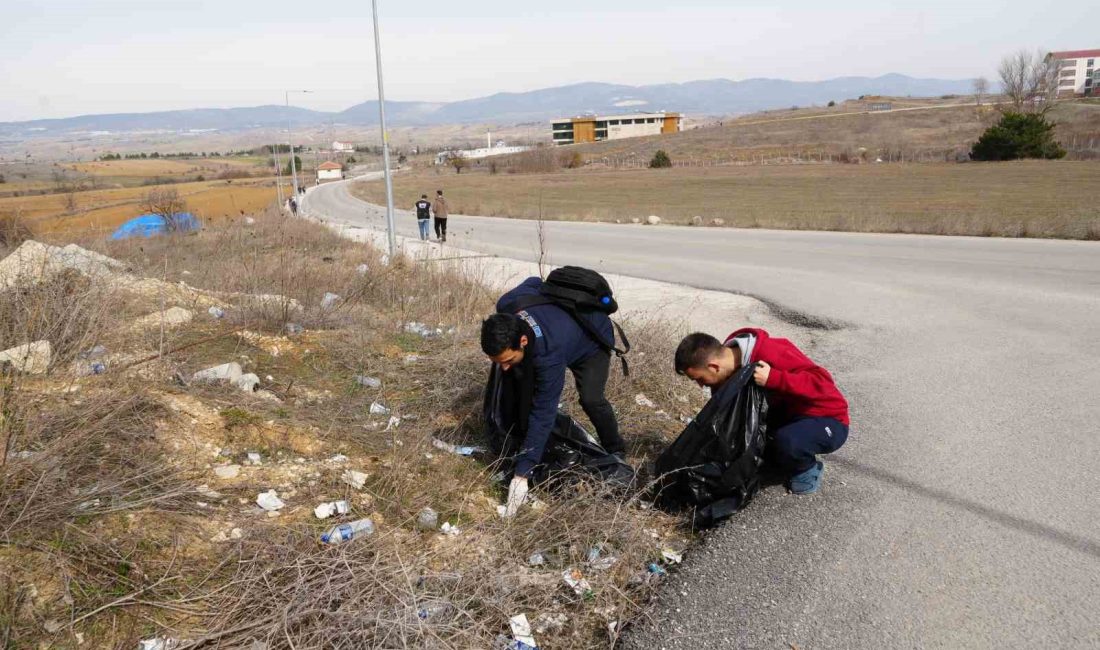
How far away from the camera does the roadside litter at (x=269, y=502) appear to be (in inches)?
153

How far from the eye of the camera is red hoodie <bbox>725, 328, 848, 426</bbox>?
13.4 feet

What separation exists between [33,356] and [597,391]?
137 inches

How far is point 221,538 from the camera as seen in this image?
3.51 m

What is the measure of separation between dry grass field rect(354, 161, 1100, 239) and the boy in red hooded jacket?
41.9 feet

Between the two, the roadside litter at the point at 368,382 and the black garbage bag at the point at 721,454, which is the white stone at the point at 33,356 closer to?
the roadside litter at the point at 368,382

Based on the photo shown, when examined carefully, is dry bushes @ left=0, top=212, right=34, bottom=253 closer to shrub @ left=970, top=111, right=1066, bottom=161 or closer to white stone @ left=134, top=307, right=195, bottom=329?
white stone @ left=134, top=307, right=195, bottom=329

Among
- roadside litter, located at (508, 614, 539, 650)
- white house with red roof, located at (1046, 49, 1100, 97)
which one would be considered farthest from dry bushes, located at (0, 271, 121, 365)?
white house with red roof, located at (1046, 49, 1100, 97)

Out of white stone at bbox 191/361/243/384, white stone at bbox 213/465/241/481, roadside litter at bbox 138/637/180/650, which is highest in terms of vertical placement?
white stone at bbox 191/361/243/384

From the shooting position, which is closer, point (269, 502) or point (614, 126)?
point (269, 502)

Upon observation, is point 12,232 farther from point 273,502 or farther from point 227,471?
point 273,502

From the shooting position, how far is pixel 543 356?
403cm

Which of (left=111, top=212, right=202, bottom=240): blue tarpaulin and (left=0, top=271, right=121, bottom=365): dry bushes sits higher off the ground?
(left=0, top=271, right=121, bottom=365): dry bushes

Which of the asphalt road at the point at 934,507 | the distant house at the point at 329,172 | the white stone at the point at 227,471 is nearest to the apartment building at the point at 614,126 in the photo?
the distant house at the point at 329,172

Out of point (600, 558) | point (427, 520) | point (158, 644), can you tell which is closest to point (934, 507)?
point (600, 558)
